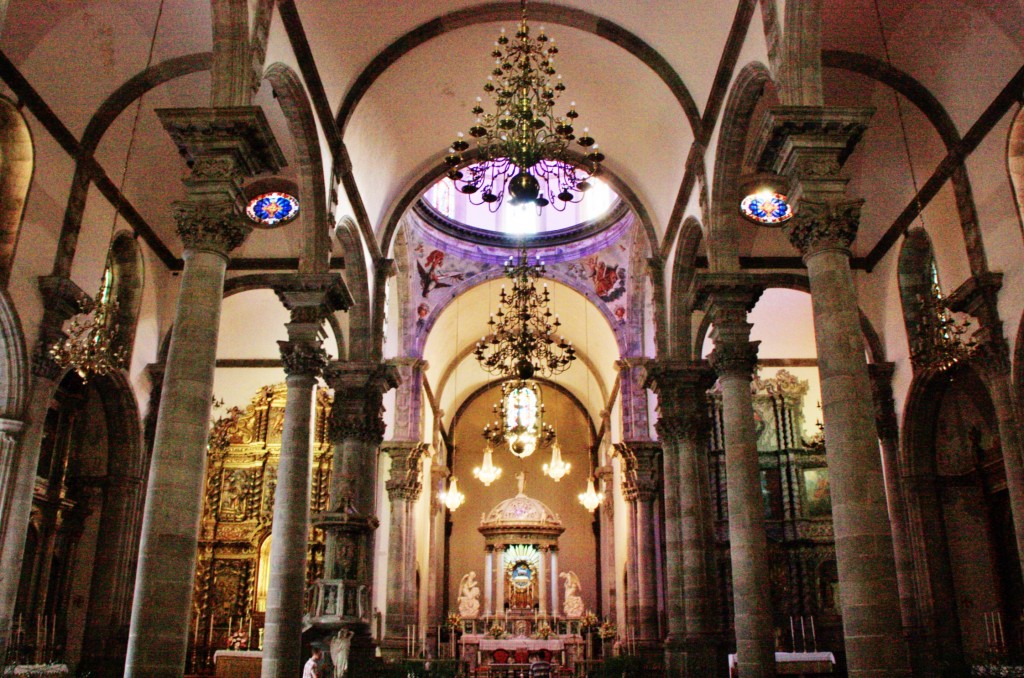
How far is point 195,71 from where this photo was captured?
13.4 meters

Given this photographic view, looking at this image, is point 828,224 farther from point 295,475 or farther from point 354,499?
point 354,499

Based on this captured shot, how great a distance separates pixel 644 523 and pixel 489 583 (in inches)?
444

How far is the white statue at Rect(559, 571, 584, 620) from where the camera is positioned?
2908cm

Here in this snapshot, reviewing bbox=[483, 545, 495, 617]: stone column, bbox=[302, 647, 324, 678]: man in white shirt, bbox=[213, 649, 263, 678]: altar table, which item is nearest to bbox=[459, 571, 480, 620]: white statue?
bbox=[483, 545, 495, 617]: stone column

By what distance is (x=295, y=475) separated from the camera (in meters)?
12.1

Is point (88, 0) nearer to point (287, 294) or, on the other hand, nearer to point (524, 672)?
point (287, 294)

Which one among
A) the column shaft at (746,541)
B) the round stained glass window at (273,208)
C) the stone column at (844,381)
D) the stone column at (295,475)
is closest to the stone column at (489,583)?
the round stained glass window at (273,208)

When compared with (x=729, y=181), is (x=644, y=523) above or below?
below

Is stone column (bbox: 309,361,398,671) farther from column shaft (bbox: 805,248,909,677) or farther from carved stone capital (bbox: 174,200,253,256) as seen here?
column shaft (bbox: 805,248,909,677)

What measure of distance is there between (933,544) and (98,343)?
45.6 feet

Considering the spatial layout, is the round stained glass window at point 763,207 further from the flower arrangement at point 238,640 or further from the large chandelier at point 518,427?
the flower arrangement at point 238,640

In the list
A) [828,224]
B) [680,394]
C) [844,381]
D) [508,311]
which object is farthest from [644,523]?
[828,224]

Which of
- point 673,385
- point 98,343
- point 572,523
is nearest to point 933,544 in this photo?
point 673,385

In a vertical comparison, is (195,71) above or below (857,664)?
above
